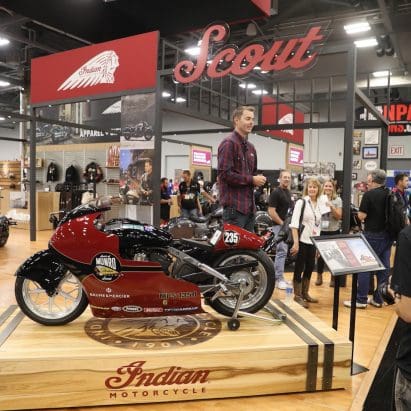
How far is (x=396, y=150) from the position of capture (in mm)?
16016

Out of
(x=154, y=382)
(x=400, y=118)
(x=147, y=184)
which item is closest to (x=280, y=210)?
(x=147, y=184)

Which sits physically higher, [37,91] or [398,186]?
[37,91]

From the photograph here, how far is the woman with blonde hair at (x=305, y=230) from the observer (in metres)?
4.58

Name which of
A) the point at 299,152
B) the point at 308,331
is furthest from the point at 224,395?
the point at 299,152

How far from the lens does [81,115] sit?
1295 cm

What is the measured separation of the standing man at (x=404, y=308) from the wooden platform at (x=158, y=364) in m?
1.16

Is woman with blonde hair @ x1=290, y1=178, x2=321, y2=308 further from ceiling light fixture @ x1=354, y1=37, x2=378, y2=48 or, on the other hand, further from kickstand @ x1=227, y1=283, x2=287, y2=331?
ceiling light fixture @ x1=354, y1=37, x2=378, y2=48

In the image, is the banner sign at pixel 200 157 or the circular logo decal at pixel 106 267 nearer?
the circular logo decal at pixel 106 267

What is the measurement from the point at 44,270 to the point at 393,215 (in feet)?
11.4

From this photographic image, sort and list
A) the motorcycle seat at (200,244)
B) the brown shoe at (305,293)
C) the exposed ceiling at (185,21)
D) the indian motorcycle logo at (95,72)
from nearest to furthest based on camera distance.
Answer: the motorcycle seat at (200,244), the brown shoe at (305,293), the indian motorcycle logo at (95,72), the exposed ceiling at (185,21)

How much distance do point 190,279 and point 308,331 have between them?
90 cm

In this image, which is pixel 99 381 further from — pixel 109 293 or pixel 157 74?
pixel 157 74

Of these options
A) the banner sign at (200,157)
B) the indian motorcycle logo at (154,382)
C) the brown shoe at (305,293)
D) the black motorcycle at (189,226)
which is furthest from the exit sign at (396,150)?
the indian motorcycle logo at (154,382)

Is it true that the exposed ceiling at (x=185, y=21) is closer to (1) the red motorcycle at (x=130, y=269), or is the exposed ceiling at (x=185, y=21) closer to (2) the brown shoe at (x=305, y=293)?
(2) the brown shoe at (x=305, y=293)
